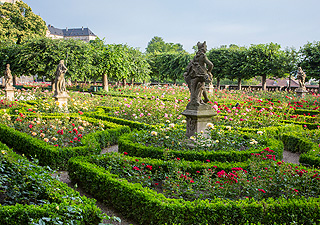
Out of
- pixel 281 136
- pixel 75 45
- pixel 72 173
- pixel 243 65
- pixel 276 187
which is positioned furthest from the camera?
pixel 243 65

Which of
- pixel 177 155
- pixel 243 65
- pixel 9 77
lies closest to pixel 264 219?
pixel 177 155

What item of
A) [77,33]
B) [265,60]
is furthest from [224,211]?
[77,33]

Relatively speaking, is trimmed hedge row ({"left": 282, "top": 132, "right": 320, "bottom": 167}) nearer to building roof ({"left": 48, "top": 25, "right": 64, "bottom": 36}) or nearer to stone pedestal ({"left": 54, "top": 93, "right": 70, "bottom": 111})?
stone pedestal ({"left": 54, "top": 93, "right": 70, "bottom": 111})

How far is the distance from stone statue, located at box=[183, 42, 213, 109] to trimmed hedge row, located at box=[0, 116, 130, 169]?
2.86 metres

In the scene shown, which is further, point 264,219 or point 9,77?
point 9,77

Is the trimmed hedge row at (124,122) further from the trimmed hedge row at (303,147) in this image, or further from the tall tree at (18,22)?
the tall tree at (18,22)

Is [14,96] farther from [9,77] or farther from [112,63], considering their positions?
[112,63]

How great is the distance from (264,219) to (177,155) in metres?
2.64

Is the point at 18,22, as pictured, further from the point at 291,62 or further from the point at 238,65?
the point at 291,62

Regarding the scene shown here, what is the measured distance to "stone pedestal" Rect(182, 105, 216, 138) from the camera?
21.6ft

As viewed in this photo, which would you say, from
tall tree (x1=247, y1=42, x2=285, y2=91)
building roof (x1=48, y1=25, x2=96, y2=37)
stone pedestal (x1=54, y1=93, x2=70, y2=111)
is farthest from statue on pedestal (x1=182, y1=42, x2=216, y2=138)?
building roof (x1=48, y1=25, x2=96, y2=37)

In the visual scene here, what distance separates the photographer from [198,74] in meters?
6.54

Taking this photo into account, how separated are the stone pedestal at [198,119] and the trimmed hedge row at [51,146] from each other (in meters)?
2.53

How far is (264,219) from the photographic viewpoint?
3598mm
